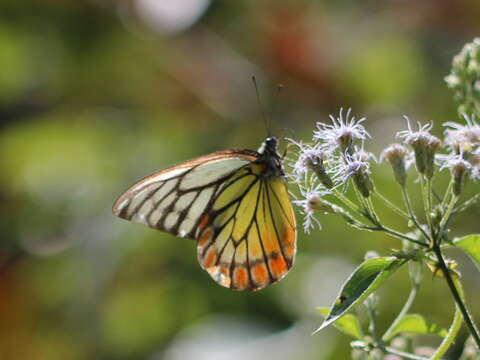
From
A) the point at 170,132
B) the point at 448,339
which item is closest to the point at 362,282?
the point at 448,339

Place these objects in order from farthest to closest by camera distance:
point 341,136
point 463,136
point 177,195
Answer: point 177,195
point 341,136
point 463,136

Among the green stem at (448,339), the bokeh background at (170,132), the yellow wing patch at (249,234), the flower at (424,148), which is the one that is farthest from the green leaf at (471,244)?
the bokeh background at (170,132)

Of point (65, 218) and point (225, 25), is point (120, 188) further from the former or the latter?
point (225, 25)

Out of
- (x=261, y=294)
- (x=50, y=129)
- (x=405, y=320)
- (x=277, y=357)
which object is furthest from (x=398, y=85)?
(x=405, y=320)

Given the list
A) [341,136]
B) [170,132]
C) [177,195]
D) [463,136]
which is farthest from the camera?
[170,132]

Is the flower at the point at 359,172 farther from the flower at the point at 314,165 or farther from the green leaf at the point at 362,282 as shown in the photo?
the green leaf at the point at 362,282

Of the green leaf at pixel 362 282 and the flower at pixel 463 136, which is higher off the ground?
the flower at pixel 463 136

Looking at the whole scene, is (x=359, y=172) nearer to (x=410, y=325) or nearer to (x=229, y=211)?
(x=410, y=325)

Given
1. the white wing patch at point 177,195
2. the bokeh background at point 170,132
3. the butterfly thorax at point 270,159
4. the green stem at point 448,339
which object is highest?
the bokeh background at point 170,132
